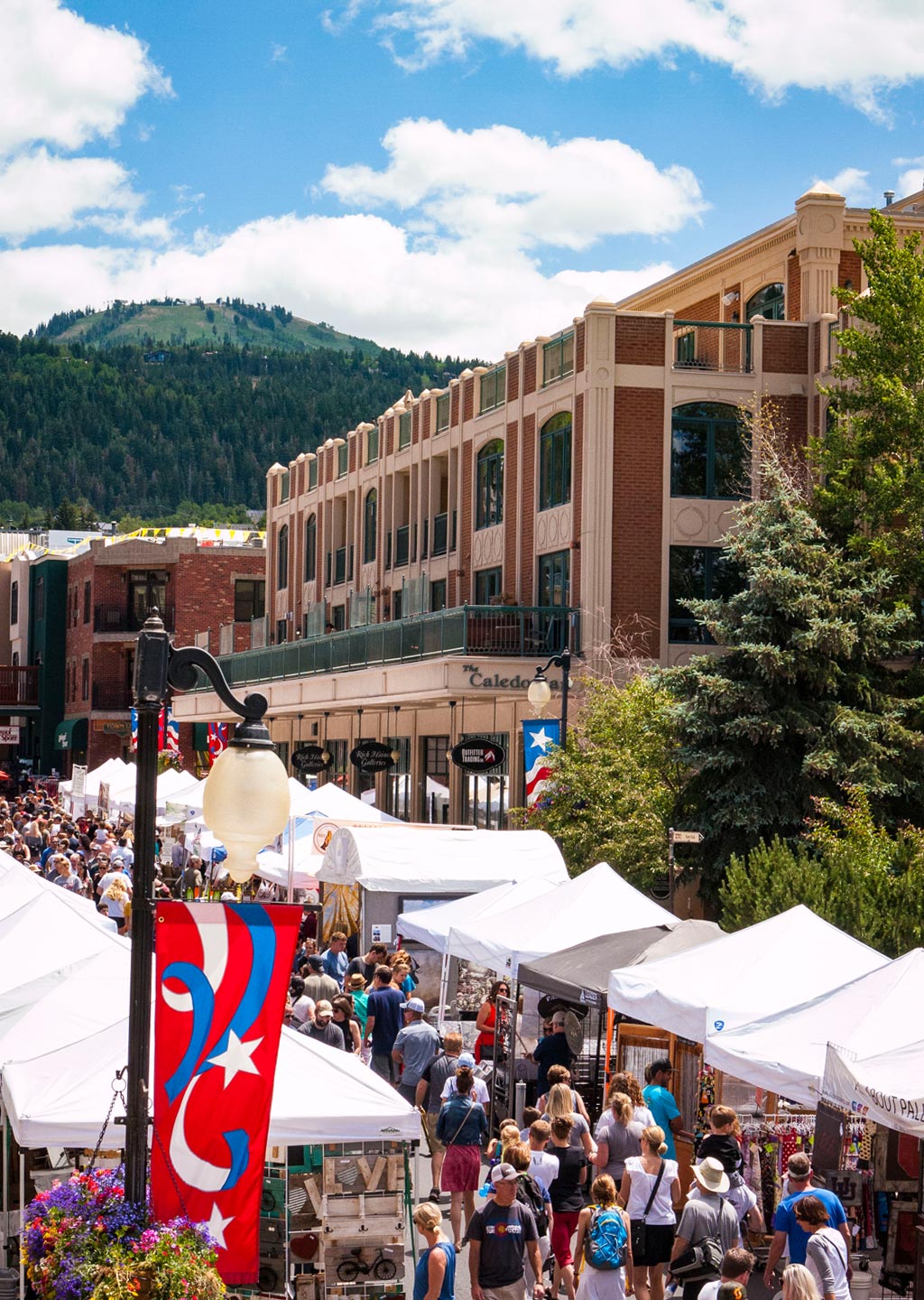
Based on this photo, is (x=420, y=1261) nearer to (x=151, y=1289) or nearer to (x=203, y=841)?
(x=151, y=1289)

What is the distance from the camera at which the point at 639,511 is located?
107 ft

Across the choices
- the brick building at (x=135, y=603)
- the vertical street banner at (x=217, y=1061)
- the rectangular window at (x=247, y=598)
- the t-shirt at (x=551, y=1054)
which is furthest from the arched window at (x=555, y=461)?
the rectangular window at (x=247, y=598)

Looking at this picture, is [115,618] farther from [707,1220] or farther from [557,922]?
[707,1220]

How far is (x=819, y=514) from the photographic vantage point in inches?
1107

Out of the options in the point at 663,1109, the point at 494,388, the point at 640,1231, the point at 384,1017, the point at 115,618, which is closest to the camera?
the point at 640,1231

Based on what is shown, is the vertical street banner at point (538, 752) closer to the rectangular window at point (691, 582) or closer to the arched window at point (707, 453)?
the rectangular window at point (691, 582)

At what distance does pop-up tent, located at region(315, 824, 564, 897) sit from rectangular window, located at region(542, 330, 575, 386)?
12.8m

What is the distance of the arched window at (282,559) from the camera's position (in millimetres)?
55606

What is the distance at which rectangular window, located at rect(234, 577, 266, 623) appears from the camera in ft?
246

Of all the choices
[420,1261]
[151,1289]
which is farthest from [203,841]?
[151,1289]

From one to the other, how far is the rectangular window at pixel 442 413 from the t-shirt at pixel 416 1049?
26843mm

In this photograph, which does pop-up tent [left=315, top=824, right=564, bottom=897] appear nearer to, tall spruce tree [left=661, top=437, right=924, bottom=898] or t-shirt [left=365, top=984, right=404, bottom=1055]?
tall spruce tree [left=661, top=437, right=924, bottom=898]

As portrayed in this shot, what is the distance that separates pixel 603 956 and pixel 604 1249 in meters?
6.54

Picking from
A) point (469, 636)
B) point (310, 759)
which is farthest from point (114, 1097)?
point (310, 759)
